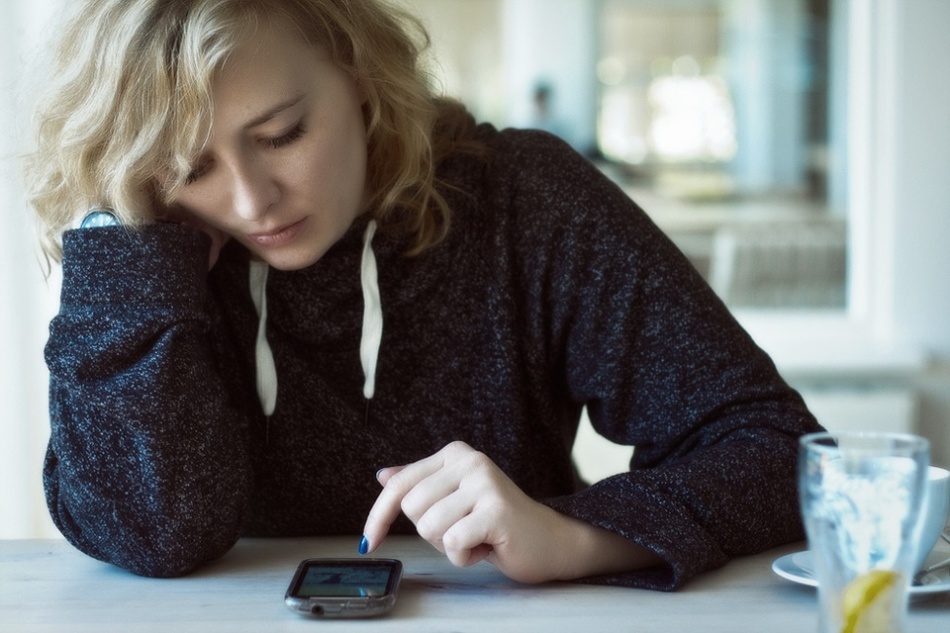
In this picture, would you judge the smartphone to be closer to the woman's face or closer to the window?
the woman's face

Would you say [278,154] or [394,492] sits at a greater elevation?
[278,154]

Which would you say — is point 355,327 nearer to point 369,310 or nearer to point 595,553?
point 369,310

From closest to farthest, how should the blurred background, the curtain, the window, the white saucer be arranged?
the white saucer
the curtain
the blurred background
the window

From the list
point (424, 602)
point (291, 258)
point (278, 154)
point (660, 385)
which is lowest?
point (424, 602)

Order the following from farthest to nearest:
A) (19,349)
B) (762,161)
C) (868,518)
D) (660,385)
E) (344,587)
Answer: (762,161) → (19,349) → (660,385) → (344,587) → (868,518)

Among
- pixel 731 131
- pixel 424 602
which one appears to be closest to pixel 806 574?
pixel 424 602

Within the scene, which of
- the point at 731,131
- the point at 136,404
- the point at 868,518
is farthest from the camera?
the point at 731,131

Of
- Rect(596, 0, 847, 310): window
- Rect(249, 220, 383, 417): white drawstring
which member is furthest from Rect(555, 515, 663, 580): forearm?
Rect(596, 0, 847, 310): window

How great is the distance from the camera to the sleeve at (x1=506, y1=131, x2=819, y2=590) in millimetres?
959

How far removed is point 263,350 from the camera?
1.21m

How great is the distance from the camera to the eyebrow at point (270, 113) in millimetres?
1061

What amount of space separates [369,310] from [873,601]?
27.8 inches

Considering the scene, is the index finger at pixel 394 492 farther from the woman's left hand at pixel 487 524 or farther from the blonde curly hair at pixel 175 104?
the blonde curly hair at pixel 175 104

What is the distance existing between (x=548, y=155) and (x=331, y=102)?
0.90 feet
